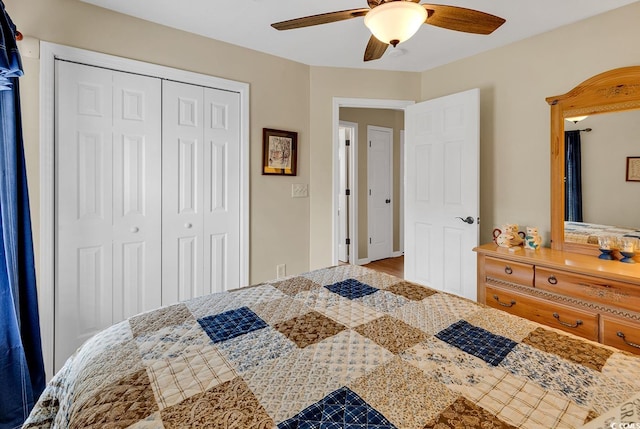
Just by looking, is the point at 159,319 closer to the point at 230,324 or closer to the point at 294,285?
the point at 230,324

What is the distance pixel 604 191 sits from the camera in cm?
216

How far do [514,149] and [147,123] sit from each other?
115 inches

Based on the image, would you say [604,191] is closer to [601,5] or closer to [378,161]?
[601,5]

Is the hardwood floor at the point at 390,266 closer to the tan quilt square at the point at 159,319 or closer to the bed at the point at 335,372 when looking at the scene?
the bed at the point at 335,372

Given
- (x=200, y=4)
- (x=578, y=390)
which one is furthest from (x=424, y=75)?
(x=578, y=390)

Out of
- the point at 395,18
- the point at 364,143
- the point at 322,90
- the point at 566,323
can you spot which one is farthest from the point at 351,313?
the point at 364,143

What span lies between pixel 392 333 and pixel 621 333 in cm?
156

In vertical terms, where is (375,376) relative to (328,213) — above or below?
below

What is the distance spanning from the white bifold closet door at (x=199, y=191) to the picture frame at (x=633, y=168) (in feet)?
9.16

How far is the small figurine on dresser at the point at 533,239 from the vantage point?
93.9 inches

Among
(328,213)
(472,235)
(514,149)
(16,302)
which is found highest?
(514,149)

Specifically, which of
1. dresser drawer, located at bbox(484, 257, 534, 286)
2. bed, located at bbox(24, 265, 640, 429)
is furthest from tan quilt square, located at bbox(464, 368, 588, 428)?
dresser drawer, located at bbox(484, 257, 534, 286)

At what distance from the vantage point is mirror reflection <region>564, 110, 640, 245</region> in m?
2.08

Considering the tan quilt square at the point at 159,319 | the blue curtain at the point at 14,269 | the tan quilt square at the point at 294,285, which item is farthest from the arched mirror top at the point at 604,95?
the blue curtain at the point at 14,269
